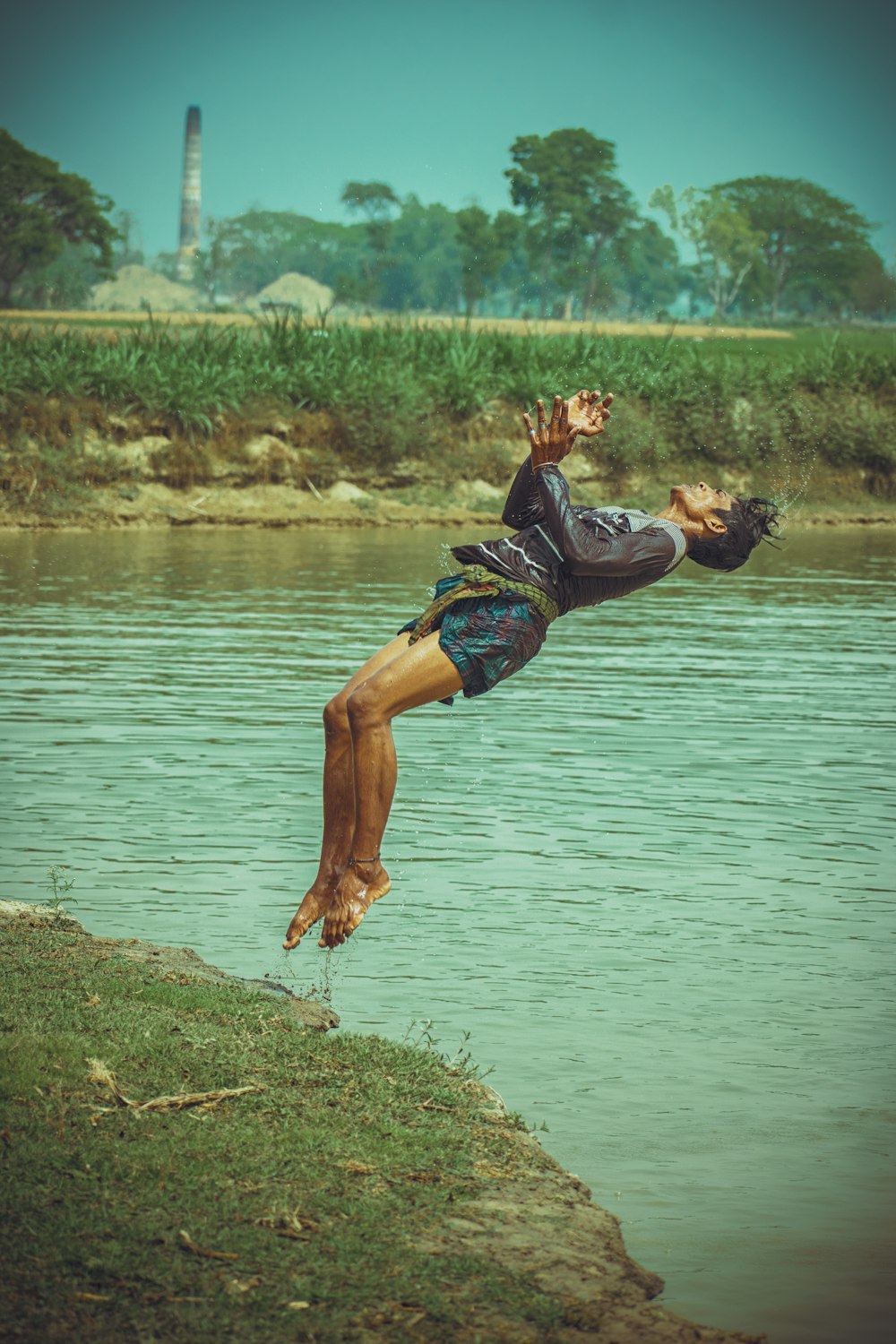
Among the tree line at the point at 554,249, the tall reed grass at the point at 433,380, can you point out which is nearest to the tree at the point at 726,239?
the tree line at the point at 554,249

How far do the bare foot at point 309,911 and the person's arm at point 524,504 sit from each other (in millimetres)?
1777

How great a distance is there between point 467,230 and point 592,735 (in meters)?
110

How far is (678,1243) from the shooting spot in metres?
5.82

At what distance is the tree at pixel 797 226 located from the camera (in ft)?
434

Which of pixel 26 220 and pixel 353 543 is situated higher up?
pixel 26 220

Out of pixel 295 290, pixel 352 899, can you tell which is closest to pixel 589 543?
pixel 352 899

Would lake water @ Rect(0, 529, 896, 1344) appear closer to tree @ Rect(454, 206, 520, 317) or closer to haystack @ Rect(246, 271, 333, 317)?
tree @ Rect(454, 206, 520, 317)

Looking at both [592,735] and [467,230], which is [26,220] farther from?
[592,735]

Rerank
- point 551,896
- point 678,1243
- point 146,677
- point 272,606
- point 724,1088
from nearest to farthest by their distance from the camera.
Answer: point 678,1243, point 724,1088, point 551,896, point 146,677, point 272,606

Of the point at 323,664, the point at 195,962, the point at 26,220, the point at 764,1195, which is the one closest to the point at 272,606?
the point at 323,664

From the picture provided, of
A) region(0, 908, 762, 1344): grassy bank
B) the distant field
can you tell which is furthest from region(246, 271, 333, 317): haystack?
region(0, 908, 762, 1344): grassy bank

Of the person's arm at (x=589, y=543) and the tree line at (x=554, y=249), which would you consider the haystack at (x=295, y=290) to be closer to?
the tree line at (x=554, y=249)

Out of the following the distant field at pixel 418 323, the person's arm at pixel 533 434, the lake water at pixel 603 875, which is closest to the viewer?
the lake water at pixel 603 875

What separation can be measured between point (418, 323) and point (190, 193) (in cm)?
12633
